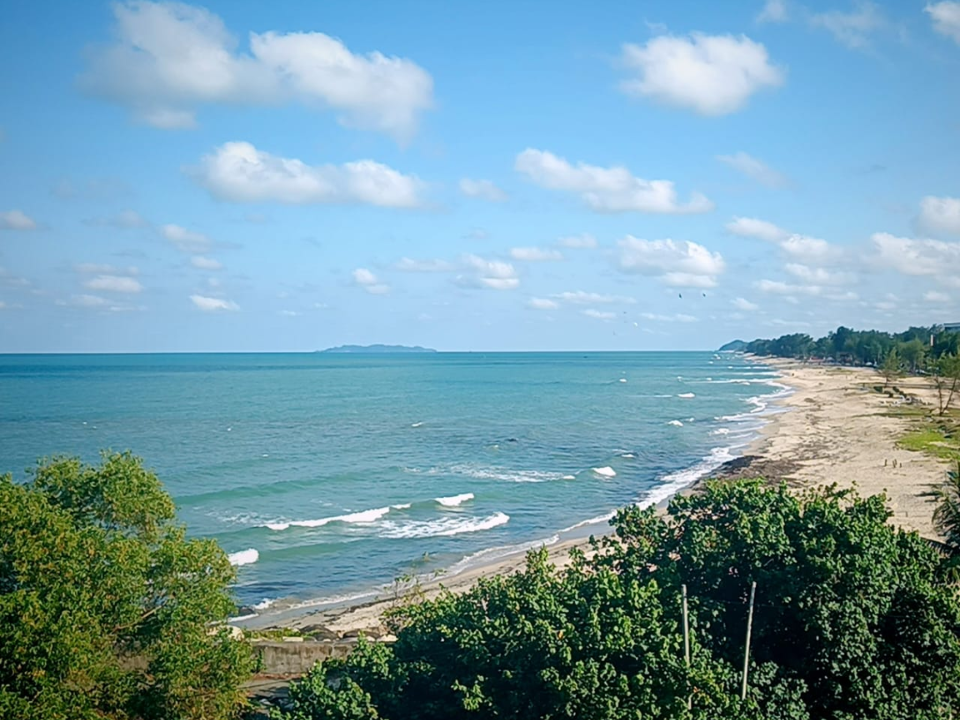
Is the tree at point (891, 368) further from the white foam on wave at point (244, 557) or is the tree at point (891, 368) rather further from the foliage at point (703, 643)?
the foliage at point (703, 643)

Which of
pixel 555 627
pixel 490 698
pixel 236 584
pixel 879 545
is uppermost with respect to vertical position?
pixel 879 545

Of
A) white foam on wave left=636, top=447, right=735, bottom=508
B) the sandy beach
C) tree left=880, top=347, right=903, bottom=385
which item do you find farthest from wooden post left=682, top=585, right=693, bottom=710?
tree left=880, top=347, right=903, bottom=385

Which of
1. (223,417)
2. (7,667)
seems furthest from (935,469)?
(223,417)

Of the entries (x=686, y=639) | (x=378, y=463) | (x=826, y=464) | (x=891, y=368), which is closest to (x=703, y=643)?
(x=686, y=639)

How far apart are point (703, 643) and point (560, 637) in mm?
3377

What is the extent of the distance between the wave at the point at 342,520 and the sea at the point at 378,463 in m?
0.11

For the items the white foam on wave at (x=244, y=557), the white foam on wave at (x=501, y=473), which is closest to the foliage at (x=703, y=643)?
the white foam on wave at (x=244, y=557)

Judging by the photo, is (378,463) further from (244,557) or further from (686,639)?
(686,639)

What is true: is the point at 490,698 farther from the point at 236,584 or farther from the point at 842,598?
the point at 236,584

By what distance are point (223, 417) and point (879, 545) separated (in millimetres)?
84611

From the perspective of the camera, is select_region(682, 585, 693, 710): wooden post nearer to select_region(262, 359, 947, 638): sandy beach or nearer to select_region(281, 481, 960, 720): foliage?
select_region(281, 481, 960, 720): foliage

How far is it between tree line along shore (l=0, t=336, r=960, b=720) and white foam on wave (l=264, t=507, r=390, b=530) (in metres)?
24.0

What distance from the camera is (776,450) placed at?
6425 centimetres

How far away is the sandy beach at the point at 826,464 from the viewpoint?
3084 cm
